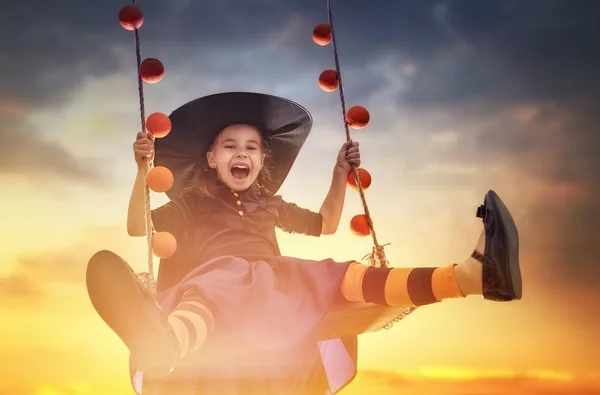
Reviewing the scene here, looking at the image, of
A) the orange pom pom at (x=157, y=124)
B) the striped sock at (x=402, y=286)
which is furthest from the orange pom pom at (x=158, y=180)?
the striped sock at (x=402, y=286)

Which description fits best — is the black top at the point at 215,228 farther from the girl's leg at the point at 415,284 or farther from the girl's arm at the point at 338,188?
the girl's leg at the point at 415,284

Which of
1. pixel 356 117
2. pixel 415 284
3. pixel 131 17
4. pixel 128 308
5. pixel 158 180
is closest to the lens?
pixel 128 308


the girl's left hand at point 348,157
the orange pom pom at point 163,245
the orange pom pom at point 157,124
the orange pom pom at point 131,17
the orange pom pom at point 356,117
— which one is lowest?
the orange pom pom at point 163,245

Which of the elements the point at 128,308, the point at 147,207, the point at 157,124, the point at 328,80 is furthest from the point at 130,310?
the point at 328,80

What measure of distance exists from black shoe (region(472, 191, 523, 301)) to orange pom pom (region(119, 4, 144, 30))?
1226 millimetres

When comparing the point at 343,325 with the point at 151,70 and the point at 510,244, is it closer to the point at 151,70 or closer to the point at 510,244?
the point at 510,244

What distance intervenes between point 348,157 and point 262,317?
73 centimetres

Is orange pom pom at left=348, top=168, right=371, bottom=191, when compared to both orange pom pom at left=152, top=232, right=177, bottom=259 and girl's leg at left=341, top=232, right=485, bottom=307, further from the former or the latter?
orange pom pom at left=152, top=232, right=177, bottom=259

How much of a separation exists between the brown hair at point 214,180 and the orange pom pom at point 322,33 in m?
0.40

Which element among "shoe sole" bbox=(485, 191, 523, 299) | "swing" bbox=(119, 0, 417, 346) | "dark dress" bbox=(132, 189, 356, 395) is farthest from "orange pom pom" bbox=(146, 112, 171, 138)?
"shoe sole" bbox=(485, 191, 523, 299)

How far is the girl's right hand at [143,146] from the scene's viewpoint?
1813mm

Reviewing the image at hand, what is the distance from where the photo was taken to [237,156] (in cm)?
215

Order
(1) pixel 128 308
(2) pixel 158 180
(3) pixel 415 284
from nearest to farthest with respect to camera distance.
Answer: (1) pixel 128 308 → (3) pixel 415 284 → (2) pixel 158 180

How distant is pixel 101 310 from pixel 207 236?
0.73 metres
